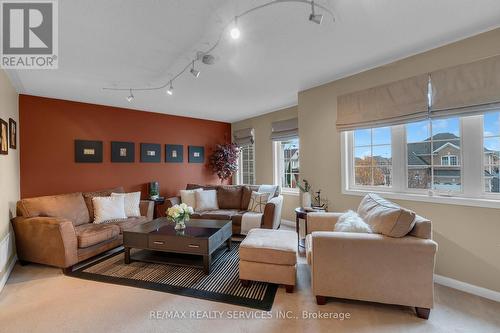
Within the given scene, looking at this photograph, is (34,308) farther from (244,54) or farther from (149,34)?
(244,54)

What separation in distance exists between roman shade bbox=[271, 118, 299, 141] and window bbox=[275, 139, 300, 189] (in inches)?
7.9

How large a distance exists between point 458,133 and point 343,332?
2280 millimetres

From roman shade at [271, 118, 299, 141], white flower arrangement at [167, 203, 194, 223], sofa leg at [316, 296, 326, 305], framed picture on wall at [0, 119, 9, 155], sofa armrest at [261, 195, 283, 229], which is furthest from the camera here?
roman shade at [271, 118, 299, 141]

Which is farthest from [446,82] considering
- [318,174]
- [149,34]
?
[149,34]

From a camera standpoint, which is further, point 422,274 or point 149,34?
point 149,34

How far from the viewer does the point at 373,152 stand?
3.08 metres

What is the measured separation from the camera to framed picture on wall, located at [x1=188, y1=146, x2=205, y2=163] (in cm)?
545

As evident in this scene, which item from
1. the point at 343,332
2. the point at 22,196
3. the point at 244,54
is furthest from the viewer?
the point at 22,196

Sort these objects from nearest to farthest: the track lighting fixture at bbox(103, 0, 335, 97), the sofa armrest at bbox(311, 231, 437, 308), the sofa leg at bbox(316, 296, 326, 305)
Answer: the track lighting fixture at bbox(103, 0, 335, 97), the sofa armrest at bbox(311, 231, 437, 308), the sofa leg at bbox(316, 296, 326, 305)

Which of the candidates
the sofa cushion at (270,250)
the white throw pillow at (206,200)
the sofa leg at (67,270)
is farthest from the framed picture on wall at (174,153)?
the sofa cushion at (270,250)

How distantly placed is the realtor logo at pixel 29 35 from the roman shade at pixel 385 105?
3179 millimetres

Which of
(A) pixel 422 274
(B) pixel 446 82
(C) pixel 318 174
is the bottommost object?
(A) pixel 422 274

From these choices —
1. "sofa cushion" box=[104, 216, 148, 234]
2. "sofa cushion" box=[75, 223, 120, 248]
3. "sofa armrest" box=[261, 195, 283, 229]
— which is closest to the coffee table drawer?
"sofa cushion" box=[75, 223, 120, 248]

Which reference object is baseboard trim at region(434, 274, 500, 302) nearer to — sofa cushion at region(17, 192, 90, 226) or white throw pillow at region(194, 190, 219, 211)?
white throw pillow at region(194, 190, 219, 211)
